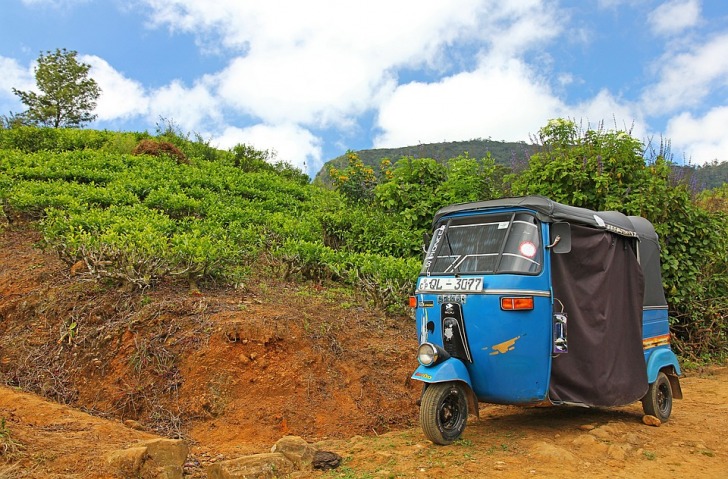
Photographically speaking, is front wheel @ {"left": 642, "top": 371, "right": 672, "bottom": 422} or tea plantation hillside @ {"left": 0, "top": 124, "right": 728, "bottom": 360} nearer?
front wheel @ {"left": 642, "top": 371, "right": 672, "bottom": 422}

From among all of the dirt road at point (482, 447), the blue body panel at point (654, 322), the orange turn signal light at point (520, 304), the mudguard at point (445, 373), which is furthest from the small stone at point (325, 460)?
the blue body panel at point (654, 322)

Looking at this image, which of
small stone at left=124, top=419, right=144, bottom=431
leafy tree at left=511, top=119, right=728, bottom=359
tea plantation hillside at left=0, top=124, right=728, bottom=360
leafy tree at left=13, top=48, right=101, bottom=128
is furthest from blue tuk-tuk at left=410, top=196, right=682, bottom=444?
leafy tree at left=13, top=48, right=101, bottom=128

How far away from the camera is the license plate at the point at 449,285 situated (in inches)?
219

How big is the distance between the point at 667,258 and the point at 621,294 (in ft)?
15.3

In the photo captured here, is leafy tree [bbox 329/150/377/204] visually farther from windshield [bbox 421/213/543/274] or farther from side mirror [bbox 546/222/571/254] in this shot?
side mirror [bbox 546/222/571/254]

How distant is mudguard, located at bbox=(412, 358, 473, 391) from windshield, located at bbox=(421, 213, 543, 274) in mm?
924

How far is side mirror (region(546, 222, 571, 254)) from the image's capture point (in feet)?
18.4

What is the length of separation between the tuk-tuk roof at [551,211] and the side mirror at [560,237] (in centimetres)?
9

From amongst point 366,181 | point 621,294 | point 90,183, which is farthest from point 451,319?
point 90,183

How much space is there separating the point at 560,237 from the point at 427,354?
1.71 metres

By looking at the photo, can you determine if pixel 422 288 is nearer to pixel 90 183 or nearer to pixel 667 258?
pixel 667 258

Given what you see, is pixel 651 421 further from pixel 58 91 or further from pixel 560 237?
pixel 58 91

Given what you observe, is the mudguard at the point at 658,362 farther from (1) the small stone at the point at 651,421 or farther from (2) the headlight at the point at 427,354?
(2) the headlight at the point at 427,354

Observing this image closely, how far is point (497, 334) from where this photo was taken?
17.9ft
